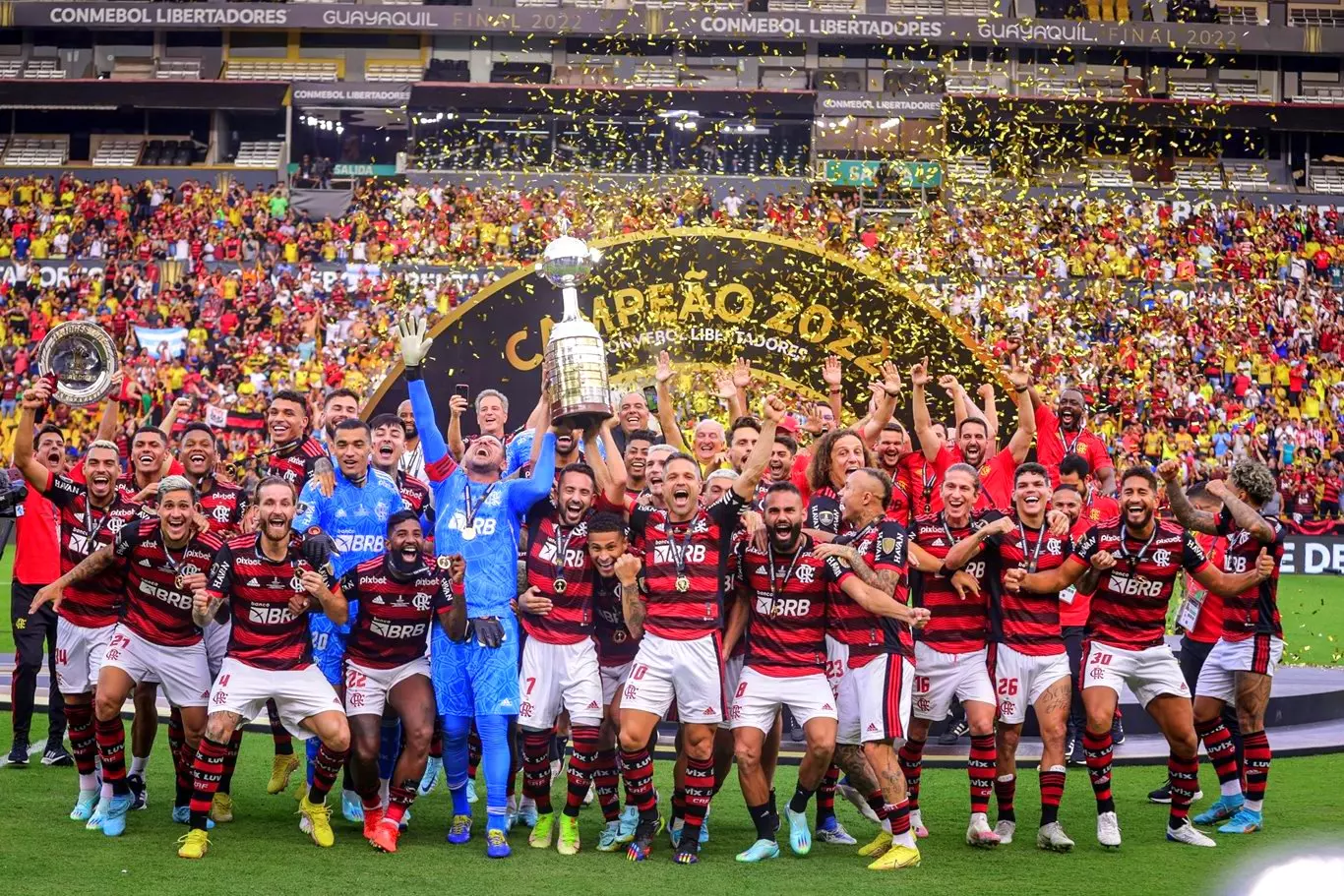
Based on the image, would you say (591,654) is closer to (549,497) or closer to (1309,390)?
(549,497)

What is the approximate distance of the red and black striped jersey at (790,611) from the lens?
827 centimetres

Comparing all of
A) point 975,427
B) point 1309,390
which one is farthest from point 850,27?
point 975,427

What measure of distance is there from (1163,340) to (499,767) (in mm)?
23468

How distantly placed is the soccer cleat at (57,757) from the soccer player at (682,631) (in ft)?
13.6

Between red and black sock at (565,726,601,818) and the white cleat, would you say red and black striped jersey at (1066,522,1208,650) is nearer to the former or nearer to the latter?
the white cleat

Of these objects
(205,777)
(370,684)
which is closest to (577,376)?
(370,684)

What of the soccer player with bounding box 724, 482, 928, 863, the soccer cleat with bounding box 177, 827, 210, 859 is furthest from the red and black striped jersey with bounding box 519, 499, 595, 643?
the soccer cleat with bounding box 177, 827, 210, 859

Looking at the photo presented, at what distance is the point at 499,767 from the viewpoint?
838 cm

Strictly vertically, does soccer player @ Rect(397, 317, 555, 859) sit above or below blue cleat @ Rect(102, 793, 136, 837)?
above

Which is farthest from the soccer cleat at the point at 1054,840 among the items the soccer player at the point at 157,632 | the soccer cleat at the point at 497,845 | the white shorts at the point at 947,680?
the soccer player at the point at 157,632

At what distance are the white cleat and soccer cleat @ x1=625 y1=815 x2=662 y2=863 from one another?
5.61 ft

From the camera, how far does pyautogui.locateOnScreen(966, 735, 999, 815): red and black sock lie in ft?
27.8

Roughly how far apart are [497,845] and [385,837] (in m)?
0.59

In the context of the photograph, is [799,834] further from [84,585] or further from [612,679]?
[84,585]
